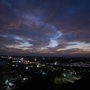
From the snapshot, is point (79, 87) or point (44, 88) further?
point (44, 88)

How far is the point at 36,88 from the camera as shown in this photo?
25922 millimetres

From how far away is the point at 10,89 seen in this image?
2761cm

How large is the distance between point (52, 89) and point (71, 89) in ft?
11.3

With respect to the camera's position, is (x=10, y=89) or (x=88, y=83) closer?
(x=88, y=83)

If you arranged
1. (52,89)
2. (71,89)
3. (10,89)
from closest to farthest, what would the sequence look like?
(71,89) < (52,89) < (10,89)

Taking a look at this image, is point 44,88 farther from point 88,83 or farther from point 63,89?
point 88,83

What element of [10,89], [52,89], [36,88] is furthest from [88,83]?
[10,89]

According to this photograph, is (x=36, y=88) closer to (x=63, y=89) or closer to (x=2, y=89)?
(x=63, y=89)

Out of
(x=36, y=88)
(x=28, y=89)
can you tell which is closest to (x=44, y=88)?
(x=36, y=88)

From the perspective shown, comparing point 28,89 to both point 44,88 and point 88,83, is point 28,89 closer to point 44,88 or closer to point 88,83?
point 44,88

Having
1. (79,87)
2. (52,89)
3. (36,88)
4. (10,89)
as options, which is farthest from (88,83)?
(10,89)

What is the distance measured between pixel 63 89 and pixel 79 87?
261cm

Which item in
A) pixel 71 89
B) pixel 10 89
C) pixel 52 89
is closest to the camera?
pixel 71 89

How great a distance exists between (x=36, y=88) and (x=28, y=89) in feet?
5.61
